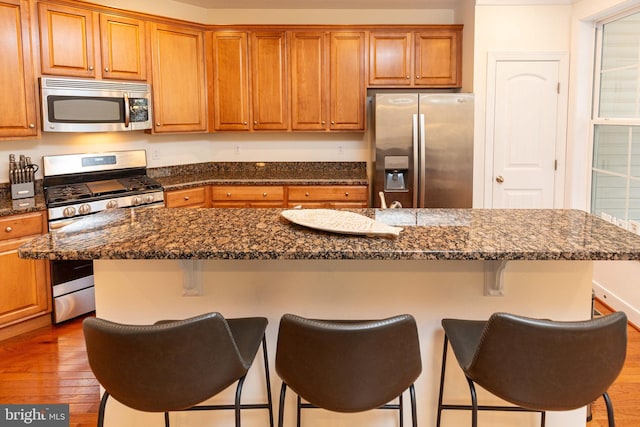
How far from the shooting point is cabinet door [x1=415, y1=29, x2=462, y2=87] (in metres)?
4.88

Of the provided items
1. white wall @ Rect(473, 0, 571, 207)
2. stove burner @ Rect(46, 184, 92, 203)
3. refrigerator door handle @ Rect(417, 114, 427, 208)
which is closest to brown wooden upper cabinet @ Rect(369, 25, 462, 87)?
white wall @ Rect(473, 0, 571, 207)

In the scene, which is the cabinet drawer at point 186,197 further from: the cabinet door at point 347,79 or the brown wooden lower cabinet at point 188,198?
the cabinet door at point 347,79

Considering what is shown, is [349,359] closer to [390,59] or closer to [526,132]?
[526,132]

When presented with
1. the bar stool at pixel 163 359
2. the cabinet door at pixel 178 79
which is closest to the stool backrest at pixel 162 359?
the bar stool at pixel 163 359

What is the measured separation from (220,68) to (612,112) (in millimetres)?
3329

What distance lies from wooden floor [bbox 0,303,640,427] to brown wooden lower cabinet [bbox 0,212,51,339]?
0.41 feet

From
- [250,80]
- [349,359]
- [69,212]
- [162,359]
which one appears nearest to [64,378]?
[69,212]

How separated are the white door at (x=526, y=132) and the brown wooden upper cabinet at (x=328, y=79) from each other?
1.19 m

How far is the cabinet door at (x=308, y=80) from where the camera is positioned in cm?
491

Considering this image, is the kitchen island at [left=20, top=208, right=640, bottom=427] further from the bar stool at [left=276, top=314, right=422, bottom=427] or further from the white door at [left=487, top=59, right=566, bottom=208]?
the white door at [left=487, top=59, right=566, bottom=208]

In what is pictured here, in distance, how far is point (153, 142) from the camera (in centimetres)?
490

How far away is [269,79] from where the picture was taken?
4.95 meters

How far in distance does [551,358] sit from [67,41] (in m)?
3.77

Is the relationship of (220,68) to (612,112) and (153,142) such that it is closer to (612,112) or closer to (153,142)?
(153,142)
